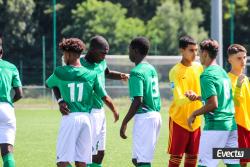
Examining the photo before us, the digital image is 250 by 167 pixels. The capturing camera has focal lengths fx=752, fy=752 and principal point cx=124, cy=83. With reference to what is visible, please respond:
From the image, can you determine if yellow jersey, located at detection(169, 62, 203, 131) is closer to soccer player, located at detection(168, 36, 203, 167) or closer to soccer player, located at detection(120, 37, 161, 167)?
soccer player, located at detection(168, 36, 203, 167)

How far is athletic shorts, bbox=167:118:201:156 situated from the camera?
33.9ft

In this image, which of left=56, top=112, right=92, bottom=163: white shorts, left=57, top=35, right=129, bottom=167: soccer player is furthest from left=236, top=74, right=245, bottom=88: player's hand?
left=56, top=112, right=92, bottom=163: white shorts

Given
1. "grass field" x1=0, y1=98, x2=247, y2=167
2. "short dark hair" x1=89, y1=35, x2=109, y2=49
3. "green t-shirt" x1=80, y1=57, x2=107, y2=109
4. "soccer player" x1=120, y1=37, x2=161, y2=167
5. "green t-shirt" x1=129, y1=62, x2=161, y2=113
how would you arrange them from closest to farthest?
"green t-shirt" x1=129, y1=62, x2=161, y2=113
"soccer player" x1=120, y1=37, x2=161, y2=167
"short dark hair" x1=89, y1=35, x2=109, y2=49
"green t-shirt" x1=80, y1=57, x2=107, y2=109
"grass field" x1=0, y1=98, x2=247, y2=167

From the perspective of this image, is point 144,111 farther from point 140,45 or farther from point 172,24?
point 172,24

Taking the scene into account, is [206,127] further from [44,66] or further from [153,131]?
[44,66]

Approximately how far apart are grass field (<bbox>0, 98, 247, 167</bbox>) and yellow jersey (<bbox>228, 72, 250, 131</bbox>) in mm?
2971

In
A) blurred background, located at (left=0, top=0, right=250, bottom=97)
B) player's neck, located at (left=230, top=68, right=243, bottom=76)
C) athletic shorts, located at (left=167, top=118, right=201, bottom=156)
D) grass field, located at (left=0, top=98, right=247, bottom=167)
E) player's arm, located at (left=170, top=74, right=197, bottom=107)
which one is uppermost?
blurred background, located at (left=0, top=0, right=250, bottom=97)

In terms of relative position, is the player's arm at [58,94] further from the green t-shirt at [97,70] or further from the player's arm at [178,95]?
the player's arm at [178,95]

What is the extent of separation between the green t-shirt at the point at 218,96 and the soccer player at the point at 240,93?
3.31ft

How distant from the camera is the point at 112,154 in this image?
14469mm

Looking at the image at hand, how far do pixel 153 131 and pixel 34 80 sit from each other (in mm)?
25785

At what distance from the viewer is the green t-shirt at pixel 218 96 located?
347 inches

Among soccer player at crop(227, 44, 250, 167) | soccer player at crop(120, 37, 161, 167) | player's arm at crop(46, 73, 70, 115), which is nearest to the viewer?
player's arm at crop(46, 73, 70, 115)

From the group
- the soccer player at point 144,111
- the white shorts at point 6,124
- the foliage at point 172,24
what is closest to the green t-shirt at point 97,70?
the soccer player at point 144,111
